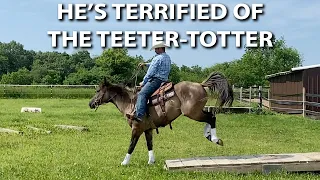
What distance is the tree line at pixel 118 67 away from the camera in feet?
197

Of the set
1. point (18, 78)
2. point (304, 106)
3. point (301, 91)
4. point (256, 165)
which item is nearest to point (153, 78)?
point (256, 165)

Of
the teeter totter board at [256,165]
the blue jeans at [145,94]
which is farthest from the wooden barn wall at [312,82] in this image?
the teeter totter board at [256,165]

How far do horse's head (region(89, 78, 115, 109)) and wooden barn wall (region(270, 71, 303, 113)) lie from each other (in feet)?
58.6

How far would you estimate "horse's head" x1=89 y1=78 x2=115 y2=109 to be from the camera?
957cm

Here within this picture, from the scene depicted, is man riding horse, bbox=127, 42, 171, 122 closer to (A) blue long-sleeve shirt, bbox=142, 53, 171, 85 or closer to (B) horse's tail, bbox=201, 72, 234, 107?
(A) blue long-sleeve shirt, bbox=142, 53, 171, 85

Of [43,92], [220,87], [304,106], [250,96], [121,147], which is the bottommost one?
[121,147]

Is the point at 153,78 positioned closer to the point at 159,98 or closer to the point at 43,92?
the point at 159,98

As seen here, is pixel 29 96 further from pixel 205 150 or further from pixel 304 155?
pixel 304 155

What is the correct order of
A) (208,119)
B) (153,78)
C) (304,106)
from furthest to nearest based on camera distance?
(304,106) < (153,78) < (208,119)

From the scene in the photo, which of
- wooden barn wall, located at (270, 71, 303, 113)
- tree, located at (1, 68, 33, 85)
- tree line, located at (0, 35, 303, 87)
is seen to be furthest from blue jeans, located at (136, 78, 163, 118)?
tree, located at (1, 68, 33, 85)

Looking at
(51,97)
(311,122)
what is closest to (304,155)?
(311,122)

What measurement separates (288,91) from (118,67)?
3546 cm

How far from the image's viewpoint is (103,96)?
9.58m

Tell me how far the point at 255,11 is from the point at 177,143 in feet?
36.9
